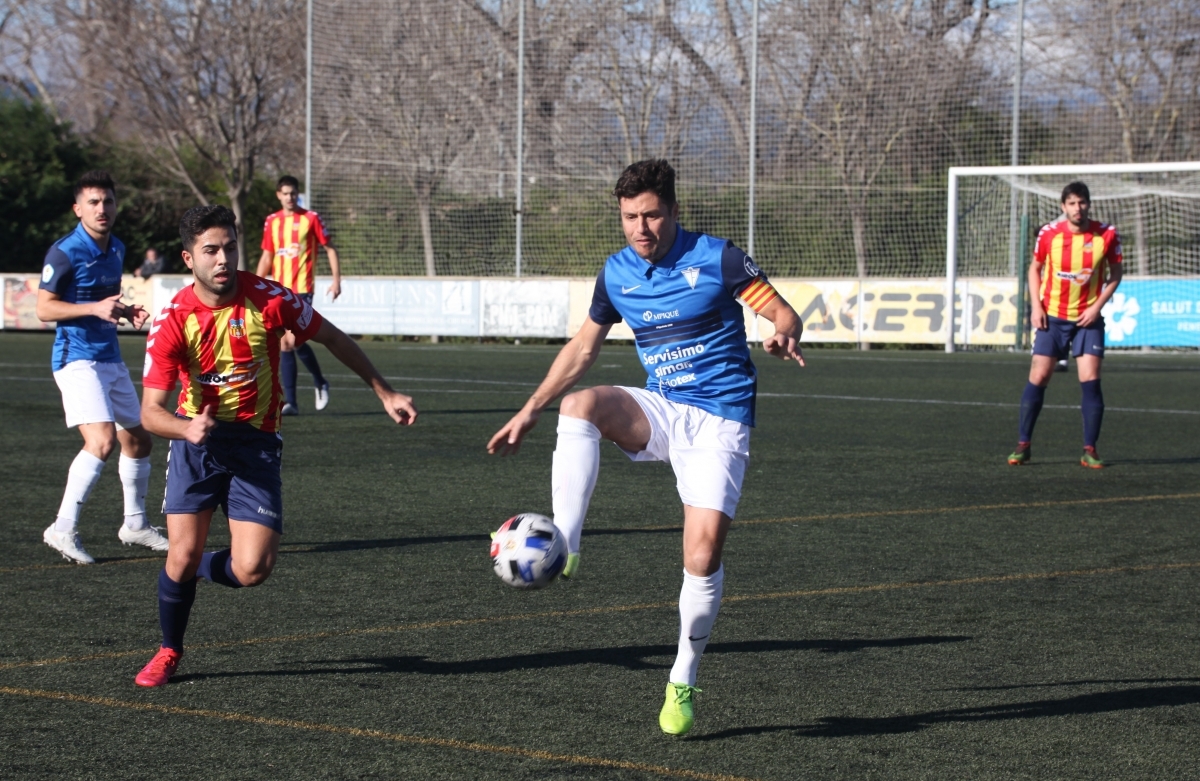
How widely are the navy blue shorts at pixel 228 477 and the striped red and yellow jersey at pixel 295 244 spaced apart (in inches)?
369

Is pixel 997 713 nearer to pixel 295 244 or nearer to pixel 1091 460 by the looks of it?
pixel 1091 460

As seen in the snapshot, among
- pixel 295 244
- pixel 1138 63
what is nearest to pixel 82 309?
pixel 295 244

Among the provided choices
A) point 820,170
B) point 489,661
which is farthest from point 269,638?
point 820,170

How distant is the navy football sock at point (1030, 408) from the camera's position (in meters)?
11.0

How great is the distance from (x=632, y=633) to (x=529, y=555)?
144 cm

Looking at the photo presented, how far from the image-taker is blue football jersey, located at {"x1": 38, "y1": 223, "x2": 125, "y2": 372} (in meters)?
7.36

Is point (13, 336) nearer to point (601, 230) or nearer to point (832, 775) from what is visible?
point (601, 230)

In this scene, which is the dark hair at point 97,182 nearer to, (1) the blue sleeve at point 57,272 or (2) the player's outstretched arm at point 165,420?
(1) the blue sleeve at point 57,272

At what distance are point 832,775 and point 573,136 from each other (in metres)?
26.6

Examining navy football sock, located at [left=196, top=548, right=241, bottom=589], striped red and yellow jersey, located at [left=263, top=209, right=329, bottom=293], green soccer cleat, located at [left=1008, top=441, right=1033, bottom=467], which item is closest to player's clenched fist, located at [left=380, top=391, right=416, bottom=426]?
navy football sock, located at [left=196, top=548, right=241, bottom=589]

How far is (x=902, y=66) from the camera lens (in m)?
27.6

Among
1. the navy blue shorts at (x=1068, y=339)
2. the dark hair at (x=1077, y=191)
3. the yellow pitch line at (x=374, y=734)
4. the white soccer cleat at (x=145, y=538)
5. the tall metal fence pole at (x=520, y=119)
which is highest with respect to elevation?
the tall metal fence pole at (x=520, y=119)

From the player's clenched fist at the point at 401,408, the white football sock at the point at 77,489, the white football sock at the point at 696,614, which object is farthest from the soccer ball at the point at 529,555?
the white football sock at the point at 77,489

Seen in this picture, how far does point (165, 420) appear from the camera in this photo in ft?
15.9
